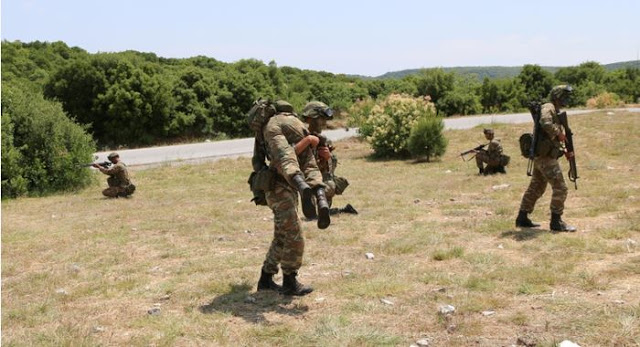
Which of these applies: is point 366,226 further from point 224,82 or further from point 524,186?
point 224,82

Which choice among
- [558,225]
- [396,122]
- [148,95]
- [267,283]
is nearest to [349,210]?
[558,225]

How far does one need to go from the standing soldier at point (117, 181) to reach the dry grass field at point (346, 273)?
1.21 meters

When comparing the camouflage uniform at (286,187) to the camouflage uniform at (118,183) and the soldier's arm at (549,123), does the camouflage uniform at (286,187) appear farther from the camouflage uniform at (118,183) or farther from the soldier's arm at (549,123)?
the camouflage uniform at (118,183)

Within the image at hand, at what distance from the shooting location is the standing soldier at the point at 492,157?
13273 millimetres

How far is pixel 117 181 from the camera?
12.8 meters

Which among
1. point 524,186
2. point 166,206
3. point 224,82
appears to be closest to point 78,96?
point 224,82

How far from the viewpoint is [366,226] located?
841 cm

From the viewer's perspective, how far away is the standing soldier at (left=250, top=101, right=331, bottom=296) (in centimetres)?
487

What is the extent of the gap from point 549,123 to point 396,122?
11.3 meters

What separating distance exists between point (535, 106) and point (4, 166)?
38.8ft

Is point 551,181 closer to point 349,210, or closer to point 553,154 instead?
point 553,154

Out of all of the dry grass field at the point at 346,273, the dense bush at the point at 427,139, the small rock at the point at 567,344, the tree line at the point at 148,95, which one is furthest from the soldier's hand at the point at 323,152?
the dense bush at the point at 427,139

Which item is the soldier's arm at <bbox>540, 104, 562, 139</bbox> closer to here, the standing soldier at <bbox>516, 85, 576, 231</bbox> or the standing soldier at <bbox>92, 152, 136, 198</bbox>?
the standing soldier at <bbox>516, 85, 576, 231</bbox>

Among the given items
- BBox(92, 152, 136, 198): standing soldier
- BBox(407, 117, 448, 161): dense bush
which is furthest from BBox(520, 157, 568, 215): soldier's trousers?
BBox(407, 117, 448, 161): dense bush
